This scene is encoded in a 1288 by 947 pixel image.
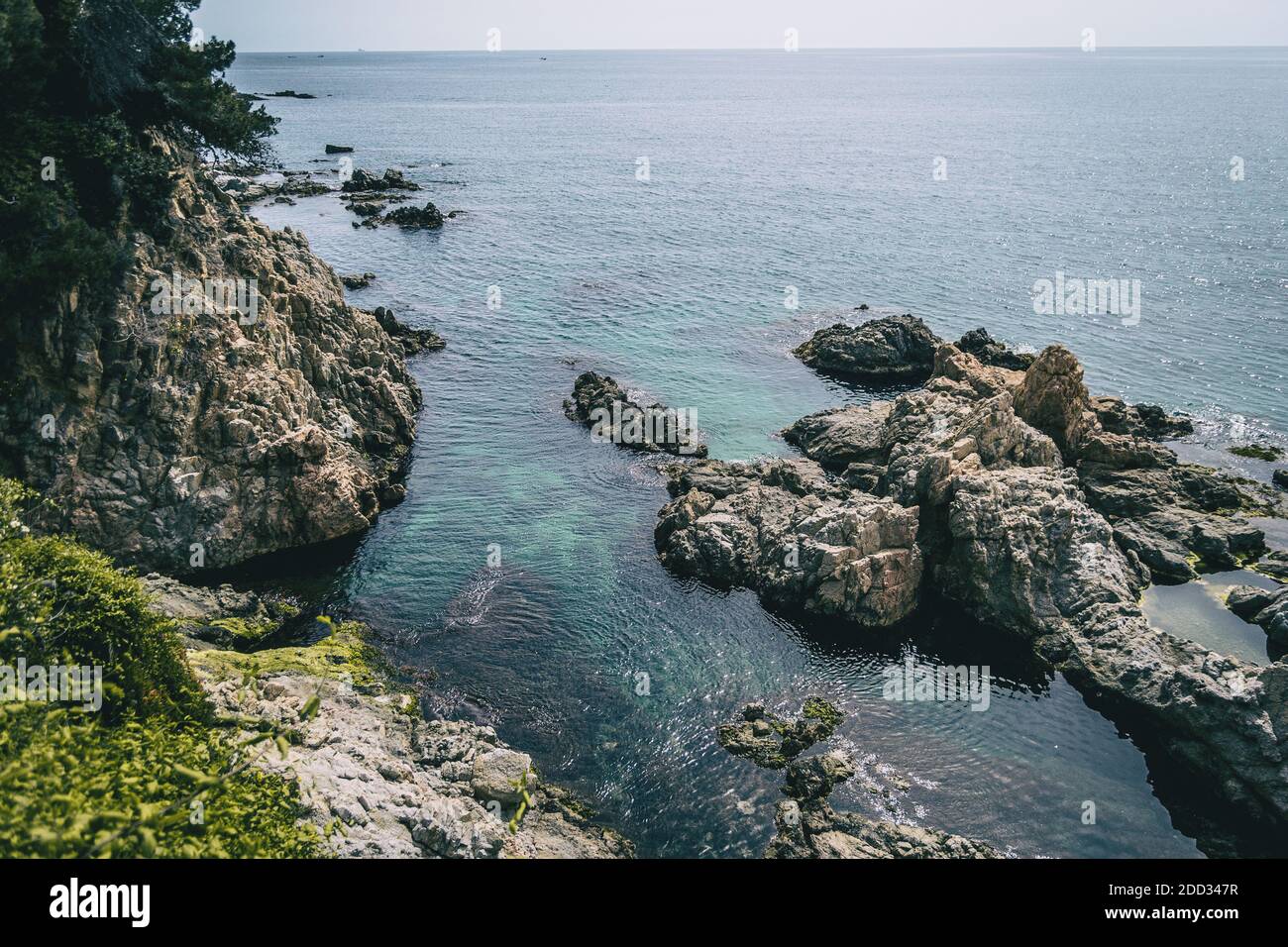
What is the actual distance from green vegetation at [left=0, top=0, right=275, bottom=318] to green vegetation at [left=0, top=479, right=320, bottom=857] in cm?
1559

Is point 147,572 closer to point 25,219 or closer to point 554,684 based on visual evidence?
point 25,219

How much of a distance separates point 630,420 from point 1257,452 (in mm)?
43850

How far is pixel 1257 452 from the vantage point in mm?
61688

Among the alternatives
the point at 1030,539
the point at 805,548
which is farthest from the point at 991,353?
the point at 805,548

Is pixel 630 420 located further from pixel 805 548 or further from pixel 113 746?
pixel 113 746

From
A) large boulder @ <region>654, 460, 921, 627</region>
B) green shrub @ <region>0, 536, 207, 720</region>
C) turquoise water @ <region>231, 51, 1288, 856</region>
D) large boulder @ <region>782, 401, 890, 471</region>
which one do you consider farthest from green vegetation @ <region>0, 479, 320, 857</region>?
large boulder @ <region>782, 401, 890, 471</region>

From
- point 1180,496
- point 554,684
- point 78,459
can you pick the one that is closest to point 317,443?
point 78,459

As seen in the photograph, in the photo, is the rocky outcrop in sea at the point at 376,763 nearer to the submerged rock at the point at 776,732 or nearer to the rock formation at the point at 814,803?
the rock formation at the point at 814,803

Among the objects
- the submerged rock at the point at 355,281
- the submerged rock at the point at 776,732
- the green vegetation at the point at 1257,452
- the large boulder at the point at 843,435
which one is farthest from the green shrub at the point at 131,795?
the submerged rock at the point at 355,281

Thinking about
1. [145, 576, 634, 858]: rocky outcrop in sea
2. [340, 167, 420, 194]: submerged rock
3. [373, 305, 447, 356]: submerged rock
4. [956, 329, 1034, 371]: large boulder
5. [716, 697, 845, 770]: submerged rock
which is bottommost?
[716, 697, 845, 770]: submerged rock

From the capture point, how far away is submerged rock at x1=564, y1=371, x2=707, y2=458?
61.2 meters

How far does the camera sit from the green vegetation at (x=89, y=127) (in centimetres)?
4041

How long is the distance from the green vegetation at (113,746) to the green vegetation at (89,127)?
614 inches

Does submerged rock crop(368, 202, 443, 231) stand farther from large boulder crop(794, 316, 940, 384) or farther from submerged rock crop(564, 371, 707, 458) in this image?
large boulder crop(794, 316, 940, 384)
